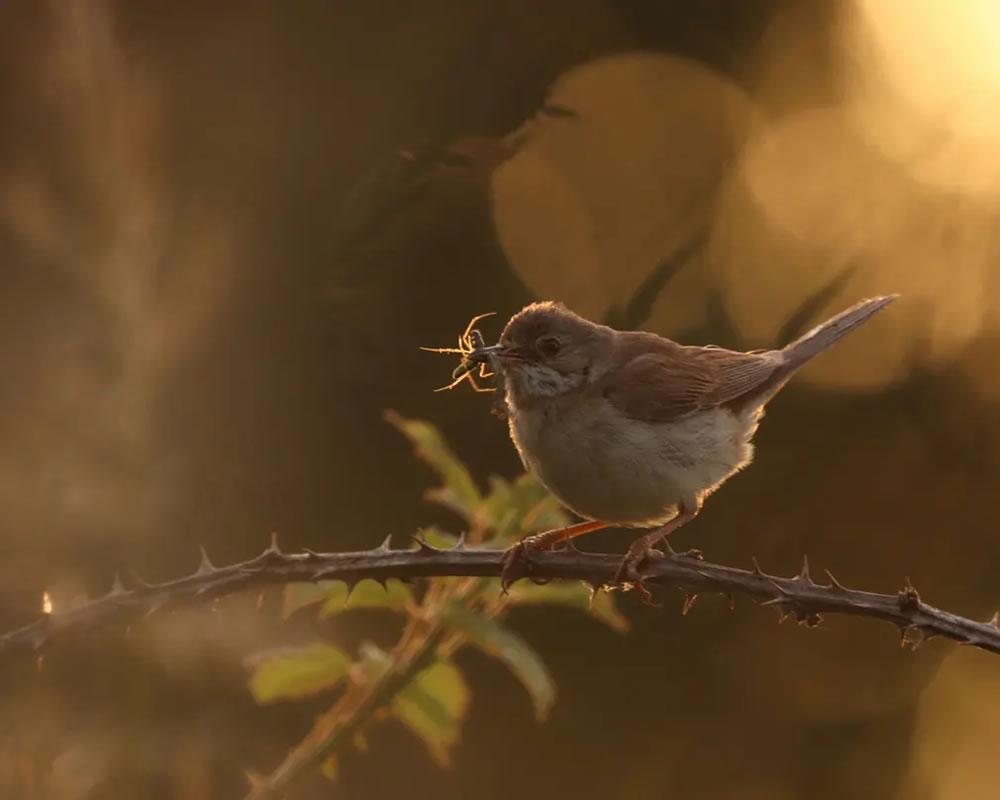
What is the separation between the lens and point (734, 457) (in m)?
3.03

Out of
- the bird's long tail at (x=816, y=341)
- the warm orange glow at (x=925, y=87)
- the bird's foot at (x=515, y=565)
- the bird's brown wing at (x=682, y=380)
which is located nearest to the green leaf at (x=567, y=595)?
the bird's foot at (x=515, y=565)

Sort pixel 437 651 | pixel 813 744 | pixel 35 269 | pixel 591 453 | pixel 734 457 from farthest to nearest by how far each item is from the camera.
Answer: pixel 813 744, pixel 734 457, pixel 591 453, pixel 35 269, pixel 437 651

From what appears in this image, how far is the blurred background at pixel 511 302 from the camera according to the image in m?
2.49

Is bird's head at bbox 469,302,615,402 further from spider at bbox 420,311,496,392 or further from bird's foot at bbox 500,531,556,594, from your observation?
bird's foot at bbox 500,531,556,594

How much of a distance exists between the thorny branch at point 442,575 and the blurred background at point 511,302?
406 millimetres

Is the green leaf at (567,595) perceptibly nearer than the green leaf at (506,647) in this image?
No

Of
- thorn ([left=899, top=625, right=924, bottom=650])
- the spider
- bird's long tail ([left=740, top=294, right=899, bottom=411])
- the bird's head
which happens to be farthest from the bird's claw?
bird's long tail ([left=740, top=294, right=899, bottom=411])

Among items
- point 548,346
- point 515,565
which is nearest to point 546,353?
point 548,346

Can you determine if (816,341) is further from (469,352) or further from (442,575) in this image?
(442,575)

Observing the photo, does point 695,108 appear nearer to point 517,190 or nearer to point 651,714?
point 517,190

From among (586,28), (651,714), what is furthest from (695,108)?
(651,714)

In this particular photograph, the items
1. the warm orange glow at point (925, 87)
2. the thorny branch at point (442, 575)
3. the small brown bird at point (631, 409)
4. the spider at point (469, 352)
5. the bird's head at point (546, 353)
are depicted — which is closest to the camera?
the thorny branch at point (442, 575)

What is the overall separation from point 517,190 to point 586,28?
0.63 meters

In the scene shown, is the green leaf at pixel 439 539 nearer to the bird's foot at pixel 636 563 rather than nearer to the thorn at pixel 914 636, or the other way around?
the bird's foot at pixel 636 563
